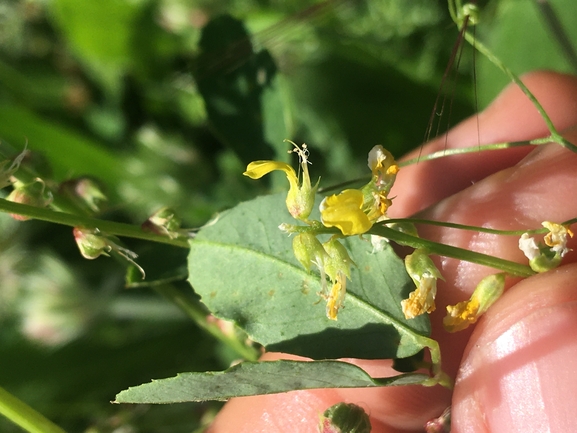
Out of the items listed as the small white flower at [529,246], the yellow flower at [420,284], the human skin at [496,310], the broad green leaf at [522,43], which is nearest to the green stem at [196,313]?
the human skin at [496,310]

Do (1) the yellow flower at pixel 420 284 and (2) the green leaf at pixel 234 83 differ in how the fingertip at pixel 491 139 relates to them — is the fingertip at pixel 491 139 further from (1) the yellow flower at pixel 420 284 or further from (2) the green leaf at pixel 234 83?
(1) the yellow flower at pixel 420 284

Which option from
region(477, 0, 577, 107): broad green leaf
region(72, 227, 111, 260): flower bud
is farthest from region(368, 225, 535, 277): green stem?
region(477, 0, 577, 107): broad green leaf

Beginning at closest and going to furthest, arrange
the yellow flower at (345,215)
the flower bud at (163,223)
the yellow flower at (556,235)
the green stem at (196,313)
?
the yellow flower at (345,215), the yellow flower at (556,235), the flower bud at (163,223), the green stem at (196,313)

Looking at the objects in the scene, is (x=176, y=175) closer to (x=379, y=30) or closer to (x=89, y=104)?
(x=89, y=104)

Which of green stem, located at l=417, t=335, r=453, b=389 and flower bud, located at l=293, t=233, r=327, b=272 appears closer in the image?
flower bud, located at l=293, t=233, r=327, b=272

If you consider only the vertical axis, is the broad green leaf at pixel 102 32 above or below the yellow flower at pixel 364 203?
above

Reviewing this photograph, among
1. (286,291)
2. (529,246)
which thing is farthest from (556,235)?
(286,291)

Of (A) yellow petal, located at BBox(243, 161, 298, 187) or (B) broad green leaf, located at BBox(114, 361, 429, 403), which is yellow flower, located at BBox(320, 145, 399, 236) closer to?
(A) yellow petal, located at BBox(243, 161, 298, 187)

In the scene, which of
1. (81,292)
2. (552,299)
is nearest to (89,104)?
(81,292)
